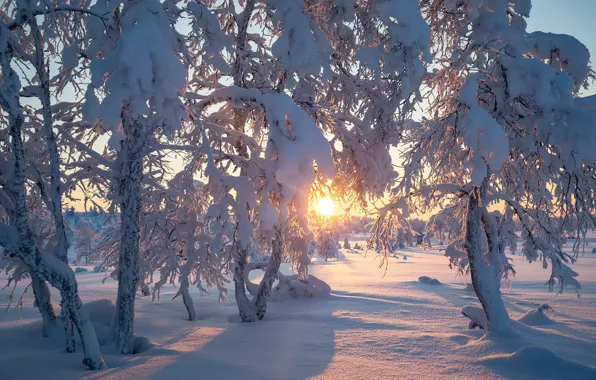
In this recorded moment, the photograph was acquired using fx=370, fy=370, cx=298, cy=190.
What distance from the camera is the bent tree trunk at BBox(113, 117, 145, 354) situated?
16.4 feet

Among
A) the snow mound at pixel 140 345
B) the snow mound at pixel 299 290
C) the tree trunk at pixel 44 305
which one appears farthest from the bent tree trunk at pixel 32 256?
the snow mound at pixel 299 290

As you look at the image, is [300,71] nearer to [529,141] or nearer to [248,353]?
[529,141]

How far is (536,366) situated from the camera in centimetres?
455

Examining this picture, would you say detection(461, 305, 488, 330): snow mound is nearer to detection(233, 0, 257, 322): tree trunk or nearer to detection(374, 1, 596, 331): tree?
detection(374, 1, 596, 331): tree

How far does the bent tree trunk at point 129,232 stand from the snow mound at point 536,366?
4.79 m

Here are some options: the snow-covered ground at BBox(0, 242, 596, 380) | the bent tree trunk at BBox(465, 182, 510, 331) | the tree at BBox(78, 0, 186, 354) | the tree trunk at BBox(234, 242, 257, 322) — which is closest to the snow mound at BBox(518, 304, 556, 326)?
the snow-covered ground at BBox(0, 242, 596, 380)

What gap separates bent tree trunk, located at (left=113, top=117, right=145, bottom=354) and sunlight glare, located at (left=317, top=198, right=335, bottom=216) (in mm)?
3321

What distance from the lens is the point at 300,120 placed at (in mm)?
3889

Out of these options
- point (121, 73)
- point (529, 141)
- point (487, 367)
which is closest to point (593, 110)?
point (529, 141)

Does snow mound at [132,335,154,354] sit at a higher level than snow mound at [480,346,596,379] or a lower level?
lower

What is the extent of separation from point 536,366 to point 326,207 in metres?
4.26

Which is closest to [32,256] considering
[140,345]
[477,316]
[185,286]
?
[140,345]

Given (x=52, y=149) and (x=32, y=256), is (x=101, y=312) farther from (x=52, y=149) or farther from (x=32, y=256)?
(x=52, y=149)

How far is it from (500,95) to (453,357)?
3.55 metres
